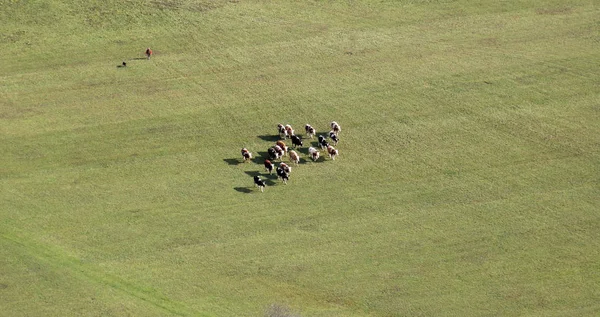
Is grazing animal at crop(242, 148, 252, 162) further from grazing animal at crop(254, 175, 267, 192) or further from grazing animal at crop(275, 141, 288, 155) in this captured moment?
grazing animal at crop(254, 175, 267, 192)

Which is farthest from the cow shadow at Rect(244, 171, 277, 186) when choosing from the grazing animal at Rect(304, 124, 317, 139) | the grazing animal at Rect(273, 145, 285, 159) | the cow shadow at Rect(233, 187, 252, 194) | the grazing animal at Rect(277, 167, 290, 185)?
the grazing animal at Rect(304, 124, 317, 139)

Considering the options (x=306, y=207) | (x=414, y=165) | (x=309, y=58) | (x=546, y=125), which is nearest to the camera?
(x=306, y=207)

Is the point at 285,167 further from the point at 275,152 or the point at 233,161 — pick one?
the point at 233,161

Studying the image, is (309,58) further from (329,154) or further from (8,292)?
(8,292)

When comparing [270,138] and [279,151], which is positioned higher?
[279,151]

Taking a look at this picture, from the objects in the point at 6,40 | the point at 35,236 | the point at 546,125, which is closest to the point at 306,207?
the point at 35,236

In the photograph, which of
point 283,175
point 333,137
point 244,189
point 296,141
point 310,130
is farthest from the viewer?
point 310,130

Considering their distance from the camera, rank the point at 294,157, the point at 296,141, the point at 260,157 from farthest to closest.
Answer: the point at 296,141
the point at 260,157
the point at 294,157

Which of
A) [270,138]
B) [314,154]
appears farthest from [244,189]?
[270,138]
